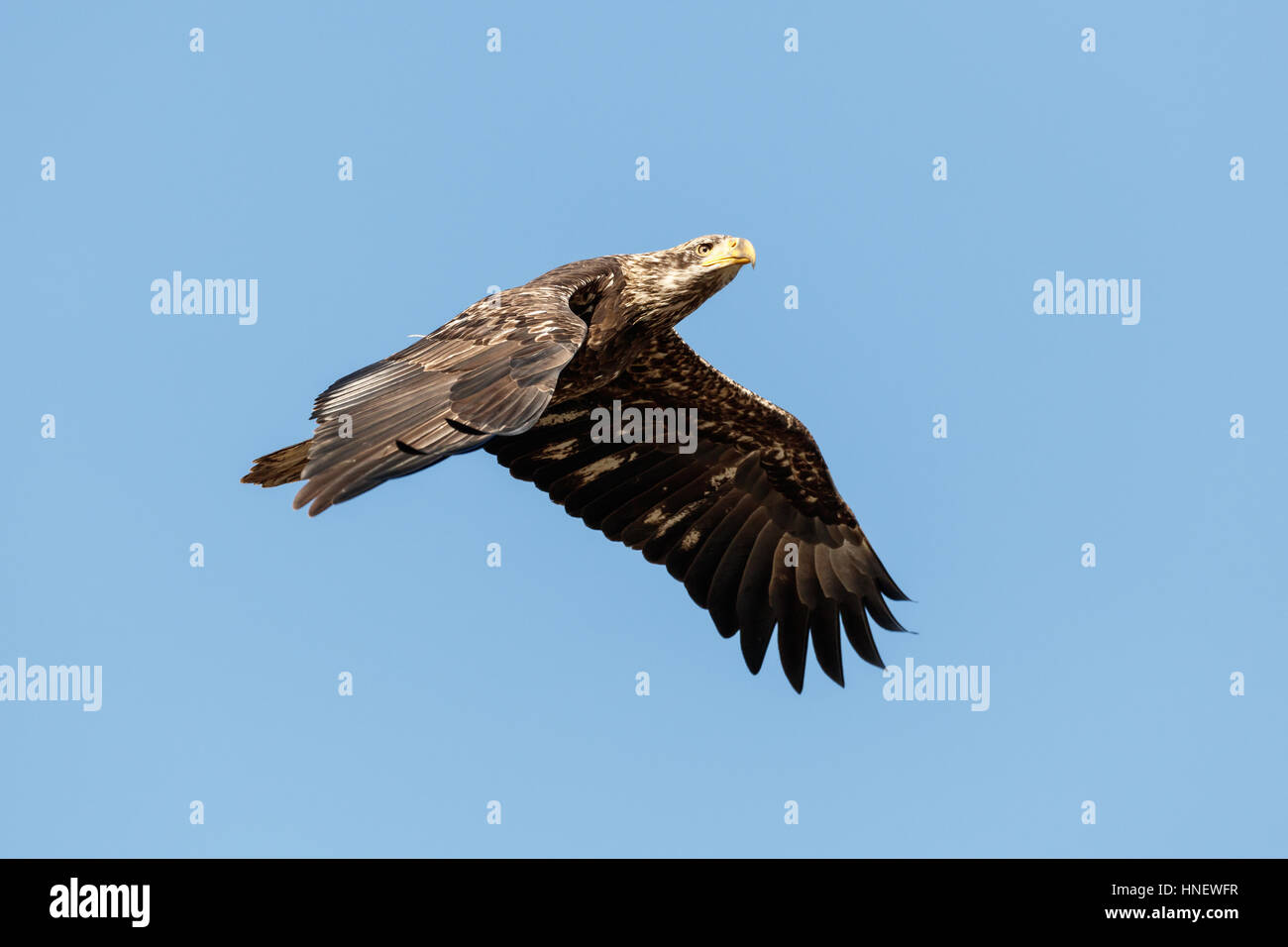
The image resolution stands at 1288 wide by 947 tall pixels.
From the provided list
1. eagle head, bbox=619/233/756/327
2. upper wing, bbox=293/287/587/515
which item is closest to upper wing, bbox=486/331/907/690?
eagle head, bbox=619/233/756/327

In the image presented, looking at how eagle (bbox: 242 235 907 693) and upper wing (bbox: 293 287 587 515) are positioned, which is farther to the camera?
eagle (bbox: 242 235 907 693)

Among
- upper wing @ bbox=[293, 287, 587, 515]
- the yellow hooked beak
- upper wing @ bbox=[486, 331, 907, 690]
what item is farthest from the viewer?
upper wing @ bbox=[486, 331, 907, 690]

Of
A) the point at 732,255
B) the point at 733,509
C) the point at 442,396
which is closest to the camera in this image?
the point at 442,396

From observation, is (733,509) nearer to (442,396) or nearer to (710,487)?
(710,487)

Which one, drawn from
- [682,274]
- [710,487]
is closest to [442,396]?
[682,274]

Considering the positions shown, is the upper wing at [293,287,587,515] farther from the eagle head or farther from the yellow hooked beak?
the yellow hooked beak

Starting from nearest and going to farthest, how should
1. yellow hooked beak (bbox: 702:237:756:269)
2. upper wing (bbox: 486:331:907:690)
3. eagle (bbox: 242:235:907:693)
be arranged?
yellow hooked beak (bbox: 702:237:756:269)
eagle (bbox: 242:235:907:693)
upper wing (bbox: 486:331:907:690)
